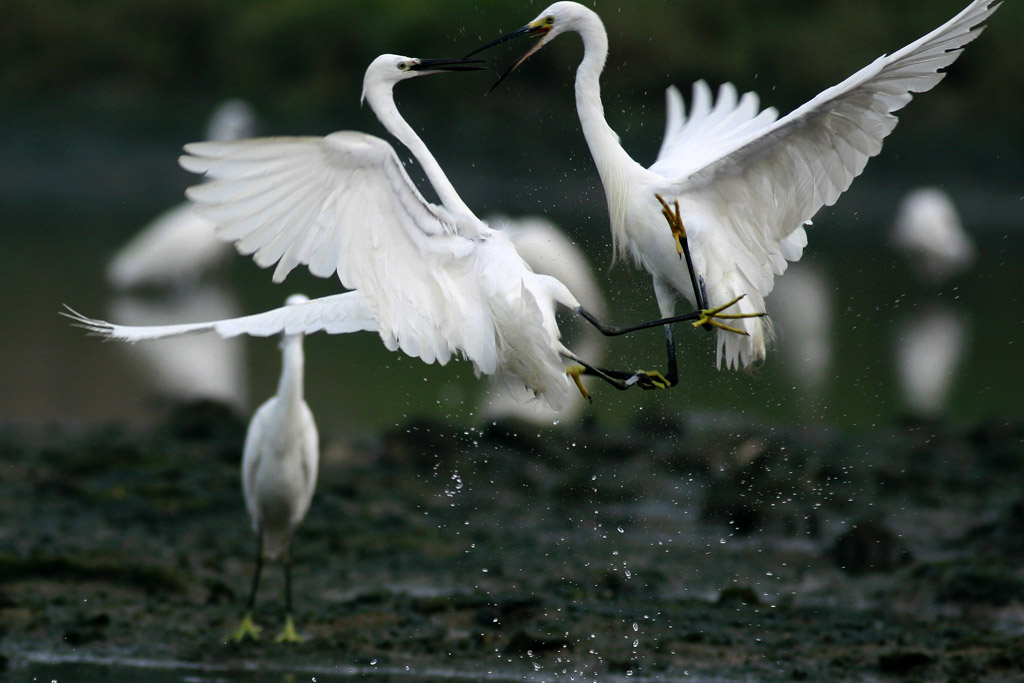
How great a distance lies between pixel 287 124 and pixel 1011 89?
11.2 m

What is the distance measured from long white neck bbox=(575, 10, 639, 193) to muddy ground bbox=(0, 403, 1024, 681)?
77.9 inches

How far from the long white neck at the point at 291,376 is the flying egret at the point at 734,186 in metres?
1.60

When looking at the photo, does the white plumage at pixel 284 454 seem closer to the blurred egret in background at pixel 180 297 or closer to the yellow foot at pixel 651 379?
the yellow foot at pixel 651 379

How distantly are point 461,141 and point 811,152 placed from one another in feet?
47.7

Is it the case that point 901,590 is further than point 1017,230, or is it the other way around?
point 1017,230

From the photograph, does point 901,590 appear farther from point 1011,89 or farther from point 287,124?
point 1011,89

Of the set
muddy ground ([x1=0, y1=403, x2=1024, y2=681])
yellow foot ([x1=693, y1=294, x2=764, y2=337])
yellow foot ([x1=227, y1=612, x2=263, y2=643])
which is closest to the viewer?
yellow foot ([x1=693, y1=294, x2=764, y2=337])

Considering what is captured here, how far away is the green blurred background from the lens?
11812mm

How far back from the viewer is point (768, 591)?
695 centimetres

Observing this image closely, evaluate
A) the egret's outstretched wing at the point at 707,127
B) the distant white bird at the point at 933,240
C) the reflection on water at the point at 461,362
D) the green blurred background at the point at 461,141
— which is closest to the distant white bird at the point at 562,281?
Result: the reflection on water at the point at 461,362

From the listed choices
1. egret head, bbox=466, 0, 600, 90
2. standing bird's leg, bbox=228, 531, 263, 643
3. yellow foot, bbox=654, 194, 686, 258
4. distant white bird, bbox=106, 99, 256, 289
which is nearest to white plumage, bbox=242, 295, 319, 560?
standing bird's leg, bbox=228, 531, 263, 643

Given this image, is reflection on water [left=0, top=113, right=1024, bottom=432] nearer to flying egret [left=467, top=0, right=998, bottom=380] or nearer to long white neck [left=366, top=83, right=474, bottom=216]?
flying egret [left=467, top=0, right=998, bottom=380]

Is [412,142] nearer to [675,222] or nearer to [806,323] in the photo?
[675,222]

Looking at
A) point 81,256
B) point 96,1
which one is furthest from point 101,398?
point 96,1
